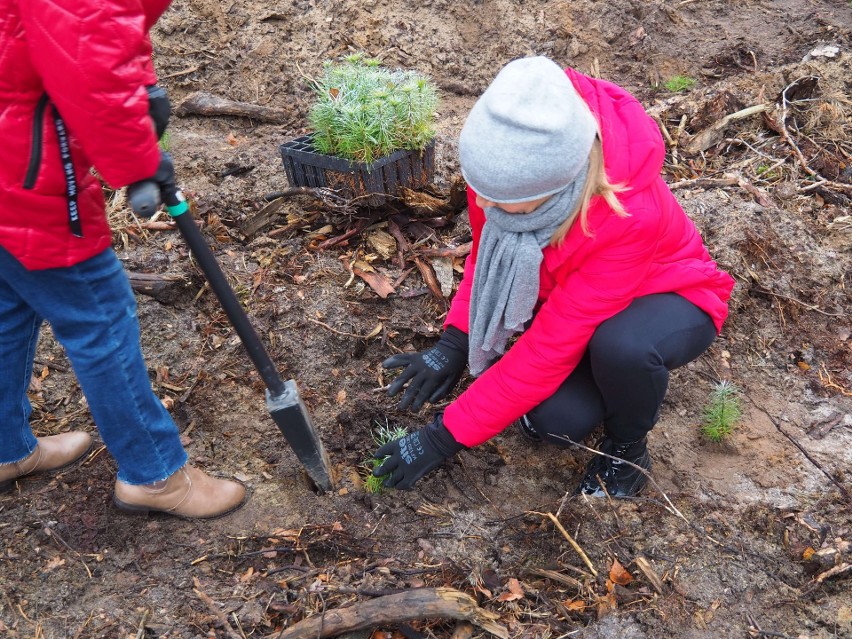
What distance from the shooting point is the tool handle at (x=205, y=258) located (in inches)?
64.5

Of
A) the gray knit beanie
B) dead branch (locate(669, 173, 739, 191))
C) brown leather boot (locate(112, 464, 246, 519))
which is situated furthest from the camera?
dead branch (locate(669, 173, 739, 191))

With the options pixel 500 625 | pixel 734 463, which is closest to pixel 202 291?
pixel 500 625

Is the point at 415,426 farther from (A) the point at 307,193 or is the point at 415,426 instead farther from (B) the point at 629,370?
(A) the point at 307,193

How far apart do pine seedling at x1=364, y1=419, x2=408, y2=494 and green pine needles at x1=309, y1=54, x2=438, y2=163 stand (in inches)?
48.9

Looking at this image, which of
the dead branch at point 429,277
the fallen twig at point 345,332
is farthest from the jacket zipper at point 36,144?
the dead branch at point 429,277

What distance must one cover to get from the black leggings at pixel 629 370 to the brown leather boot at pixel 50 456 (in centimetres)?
166

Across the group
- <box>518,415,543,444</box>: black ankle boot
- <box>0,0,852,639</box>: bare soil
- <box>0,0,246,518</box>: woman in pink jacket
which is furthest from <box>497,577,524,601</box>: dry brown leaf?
<box>0,0,246,518</box>: woman in pink jacket

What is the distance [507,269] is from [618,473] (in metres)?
0.92

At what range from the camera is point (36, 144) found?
1.50 metres

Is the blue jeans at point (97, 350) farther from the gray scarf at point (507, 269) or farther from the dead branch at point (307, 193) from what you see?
the dead branch at point (307, 193)

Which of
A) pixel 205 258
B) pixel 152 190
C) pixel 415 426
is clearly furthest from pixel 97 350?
pixel 415 426

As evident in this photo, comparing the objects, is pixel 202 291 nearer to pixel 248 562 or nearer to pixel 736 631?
pixel 248 562

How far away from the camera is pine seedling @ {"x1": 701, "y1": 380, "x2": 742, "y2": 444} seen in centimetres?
262

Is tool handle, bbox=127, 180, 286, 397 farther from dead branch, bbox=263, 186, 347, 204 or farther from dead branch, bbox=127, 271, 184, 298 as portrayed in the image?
Answer: dead branch, bbox=263, 186, 347, 204
